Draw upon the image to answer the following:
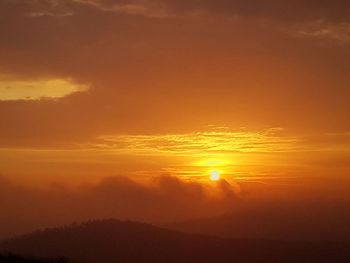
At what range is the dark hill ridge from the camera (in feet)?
268

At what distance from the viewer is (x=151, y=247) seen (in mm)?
90188

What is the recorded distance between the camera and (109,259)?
74.2m

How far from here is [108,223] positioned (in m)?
113

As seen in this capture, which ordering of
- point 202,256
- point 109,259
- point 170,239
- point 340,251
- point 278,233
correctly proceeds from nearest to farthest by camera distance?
1. point 109,259
2. point 202,256
3. point 170,239
4. point 340,251
5. point 278,233

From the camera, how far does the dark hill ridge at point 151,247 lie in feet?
268

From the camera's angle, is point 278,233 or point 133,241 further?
point 278,233

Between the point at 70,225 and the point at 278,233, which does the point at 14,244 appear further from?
the point at 278,233

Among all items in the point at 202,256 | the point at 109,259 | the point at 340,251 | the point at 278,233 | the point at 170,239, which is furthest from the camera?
the point at 278,233

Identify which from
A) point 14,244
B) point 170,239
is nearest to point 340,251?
point 170,239

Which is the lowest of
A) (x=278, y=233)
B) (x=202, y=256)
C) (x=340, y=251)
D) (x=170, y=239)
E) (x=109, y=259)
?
(x=109, y=259)

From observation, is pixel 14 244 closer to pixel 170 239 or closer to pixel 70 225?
pixel 70 225

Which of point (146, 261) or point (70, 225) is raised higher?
point (70, 225)

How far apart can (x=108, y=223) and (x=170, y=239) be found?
19334mm

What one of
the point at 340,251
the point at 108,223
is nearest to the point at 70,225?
the point at 108,223
